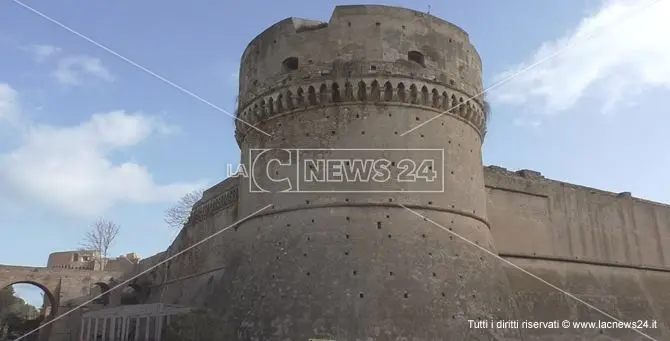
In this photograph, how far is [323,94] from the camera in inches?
467

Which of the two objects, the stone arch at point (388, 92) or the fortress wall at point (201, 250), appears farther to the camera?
the fortress wall at point (201, 250)

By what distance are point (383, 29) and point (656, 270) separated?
1297 centimetres

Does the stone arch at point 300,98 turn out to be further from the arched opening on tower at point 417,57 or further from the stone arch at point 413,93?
the arched opening on tower at point 417,57

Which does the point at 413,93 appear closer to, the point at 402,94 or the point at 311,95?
the point at 402,94

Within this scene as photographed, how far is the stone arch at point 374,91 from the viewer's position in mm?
11711

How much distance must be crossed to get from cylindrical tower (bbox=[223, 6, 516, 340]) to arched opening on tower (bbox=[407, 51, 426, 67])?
0.02 m

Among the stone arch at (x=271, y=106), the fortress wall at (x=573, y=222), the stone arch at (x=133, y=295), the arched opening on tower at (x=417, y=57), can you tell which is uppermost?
the arched opening on tower at (x=417, y=57)

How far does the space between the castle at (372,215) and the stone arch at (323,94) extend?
0.15 ft

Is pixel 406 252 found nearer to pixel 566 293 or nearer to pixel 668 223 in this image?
pixel 566 293

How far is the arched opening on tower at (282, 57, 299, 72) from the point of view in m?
12.5

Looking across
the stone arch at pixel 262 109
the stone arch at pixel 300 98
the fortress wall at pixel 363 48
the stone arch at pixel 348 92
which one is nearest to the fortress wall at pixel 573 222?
the fortress wall at pixel 363 48

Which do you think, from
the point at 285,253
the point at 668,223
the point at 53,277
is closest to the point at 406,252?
the point at 285,253

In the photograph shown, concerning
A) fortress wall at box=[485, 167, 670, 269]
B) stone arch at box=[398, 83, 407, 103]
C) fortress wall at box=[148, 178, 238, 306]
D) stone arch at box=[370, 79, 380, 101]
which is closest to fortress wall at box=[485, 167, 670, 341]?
fortress wall at box=[485, 167, 670, 269]

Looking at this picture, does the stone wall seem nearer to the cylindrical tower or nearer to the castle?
the castle
